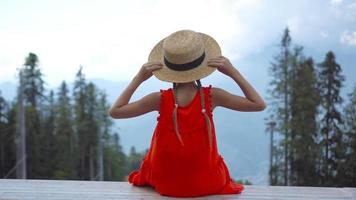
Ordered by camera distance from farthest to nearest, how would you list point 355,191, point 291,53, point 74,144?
point 74,144, point 291,53, point 355,191

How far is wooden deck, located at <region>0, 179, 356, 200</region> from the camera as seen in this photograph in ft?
10.8

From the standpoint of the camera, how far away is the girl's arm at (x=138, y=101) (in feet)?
10.1

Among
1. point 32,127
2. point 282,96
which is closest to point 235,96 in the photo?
point 282,96

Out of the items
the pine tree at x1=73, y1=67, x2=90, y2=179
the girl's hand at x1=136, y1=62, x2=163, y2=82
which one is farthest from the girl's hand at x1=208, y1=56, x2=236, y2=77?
the pine tree at x1=73, y1=67, x2=90, y2=179

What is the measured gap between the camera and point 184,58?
2.99 meters

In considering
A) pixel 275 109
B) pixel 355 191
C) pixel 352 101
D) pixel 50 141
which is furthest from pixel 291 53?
pixel 355 191

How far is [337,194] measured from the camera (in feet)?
11.2

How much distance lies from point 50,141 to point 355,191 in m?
28.5

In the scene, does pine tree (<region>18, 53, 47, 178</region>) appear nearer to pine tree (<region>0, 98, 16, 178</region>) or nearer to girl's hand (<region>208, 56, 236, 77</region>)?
pine tree (<region>0, 98, 16, 178</region>)

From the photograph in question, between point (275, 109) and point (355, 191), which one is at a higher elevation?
point (275, 109)

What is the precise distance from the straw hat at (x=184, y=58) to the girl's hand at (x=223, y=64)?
3 centimetres

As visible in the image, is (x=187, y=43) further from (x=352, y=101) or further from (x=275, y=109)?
(x=275, y=109)

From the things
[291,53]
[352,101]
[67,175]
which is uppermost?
[291,53]

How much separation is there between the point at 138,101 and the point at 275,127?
23438mm
